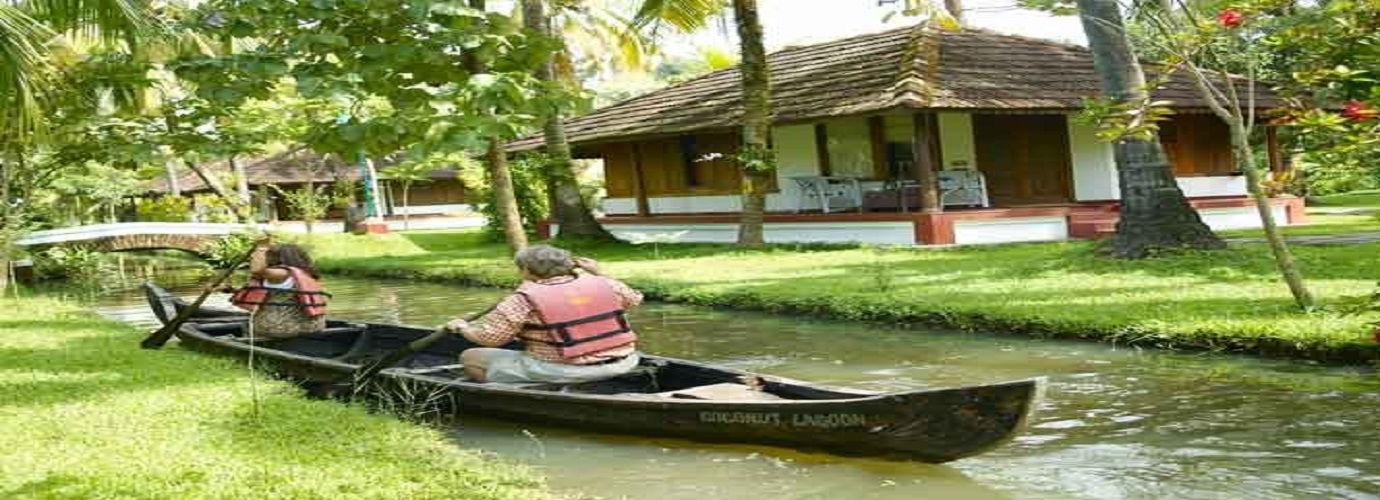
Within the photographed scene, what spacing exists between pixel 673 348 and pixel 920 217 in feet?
27.6

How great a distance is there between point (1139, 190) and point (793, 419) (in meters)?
9.23

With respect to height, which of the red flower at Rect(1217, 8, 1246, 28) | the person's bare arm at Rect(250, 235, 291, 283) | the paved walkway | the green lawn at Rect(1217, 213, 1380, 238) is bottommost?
the paved walkway

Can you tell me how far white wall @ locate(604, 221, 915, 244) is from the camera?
2044 centimetres

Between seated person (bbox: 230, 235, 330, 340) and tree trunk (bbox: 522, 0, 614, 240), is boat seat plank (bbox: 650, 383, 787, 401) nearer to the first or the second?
seated person (bbox: 230, 235, 330, 340)

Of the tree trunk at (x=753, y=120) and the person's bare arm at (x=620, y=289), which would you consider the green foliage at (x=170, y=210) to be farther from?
the person's bare arm at (x=620, y=289)

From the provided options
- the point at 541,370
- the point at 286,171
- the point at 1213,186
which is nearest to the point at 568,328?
the point at 541,370

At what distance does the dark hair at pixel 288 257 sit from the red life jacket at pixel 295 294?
56 millimetres

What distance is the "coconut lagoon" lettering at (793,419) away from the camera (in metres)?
6.70

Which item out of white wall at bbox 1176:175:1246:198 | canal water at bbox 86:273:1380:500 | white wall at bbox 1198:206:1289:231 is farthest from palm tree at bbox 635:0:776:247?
canal water at bbox 86:273:1380:500

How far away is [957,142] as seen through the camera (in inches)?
890

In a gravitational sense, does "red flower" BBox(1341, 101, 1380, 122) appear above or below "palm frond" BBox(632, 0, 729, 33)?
below

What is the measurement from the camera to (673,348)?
12.5m

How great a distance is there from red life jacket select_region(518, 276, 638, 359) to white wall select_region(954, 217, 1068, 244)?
1264 centimetres

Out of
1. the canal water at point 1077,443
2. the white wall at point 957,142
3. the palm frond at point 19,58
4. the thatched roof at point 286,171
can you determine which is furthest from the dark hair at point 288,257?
the thatched roof at point 286,171
